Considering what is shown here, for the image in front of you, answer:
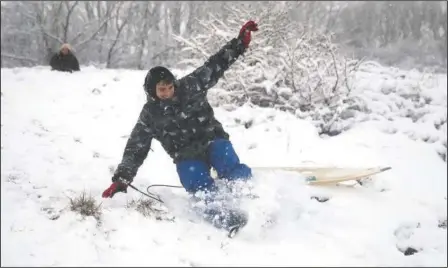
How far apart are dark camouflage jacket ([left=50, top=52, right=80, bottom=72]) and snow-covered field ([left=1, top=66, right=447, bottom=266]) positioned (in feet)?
9.06

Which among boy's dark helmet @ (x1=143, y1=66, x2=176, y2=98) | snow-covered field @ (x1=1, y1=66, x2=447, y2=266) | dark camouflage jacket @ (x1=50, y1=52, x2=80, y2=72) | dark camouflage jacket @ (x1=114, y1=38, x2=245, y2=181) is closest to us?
snow-covered field @ (x1=1, y1=66, x2=447, y2=266)

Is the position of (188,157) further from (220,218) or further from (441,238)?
(441,238)

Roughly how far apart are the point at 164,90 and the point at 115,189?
853 millimetres

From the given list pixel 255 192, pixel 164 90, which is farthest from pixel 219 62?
pixel 255 192

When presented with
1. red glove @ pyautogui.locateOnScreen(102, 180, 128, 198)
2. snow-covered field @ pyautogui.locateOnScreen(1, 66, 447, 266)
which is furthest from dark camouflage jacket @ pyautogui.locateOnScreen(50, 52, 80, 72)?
red glove @ pyautogui.locateOnScreen(102, 180, 128, 198)

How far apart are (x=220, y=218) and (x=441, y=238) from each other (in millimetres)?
1652

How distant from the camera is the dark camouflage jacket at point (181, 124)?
347cm

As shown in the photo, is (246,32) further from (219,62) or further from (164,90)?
(164,90)

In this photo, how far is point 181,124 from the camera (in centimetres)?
353

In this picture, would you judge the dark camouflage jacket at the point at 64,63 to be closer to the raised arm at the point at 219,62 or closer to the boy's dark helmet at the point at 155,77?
the raised arm at the point at 219,62

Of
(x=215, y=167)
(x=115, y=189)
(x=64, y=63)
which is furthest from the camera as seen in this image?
(x=64, y=63)

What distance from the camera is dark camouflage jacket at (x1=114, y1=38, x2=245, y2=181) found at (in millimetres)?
3467

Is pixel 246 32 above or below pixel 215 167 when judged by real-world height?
above

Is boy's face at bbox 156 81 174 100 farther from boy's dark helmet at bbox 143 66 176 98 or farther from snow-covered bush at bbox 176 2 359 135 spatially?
snow-covered bush at bbox 176 2 359 135
